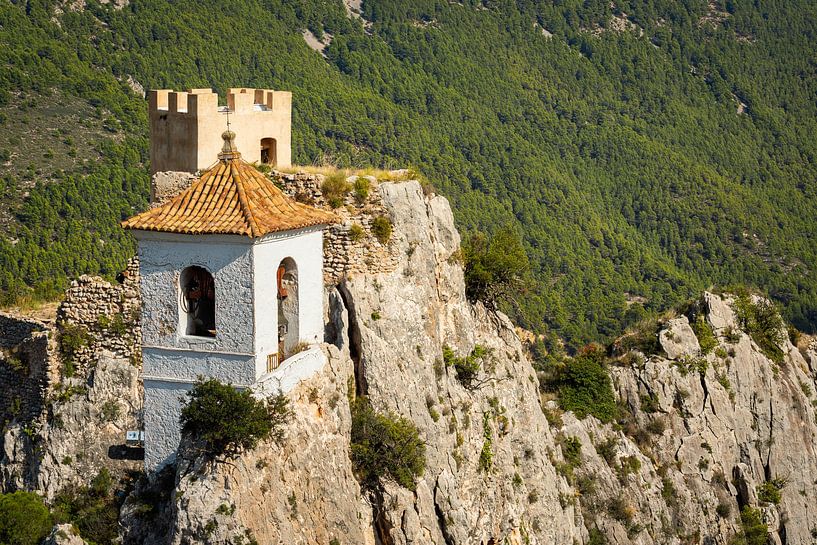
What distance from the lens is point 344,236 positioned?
28.8 m

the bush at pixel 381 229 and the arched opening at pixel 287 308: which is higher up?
the bush at pixel 381 229

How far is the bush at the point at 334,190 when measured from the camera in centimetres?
2897

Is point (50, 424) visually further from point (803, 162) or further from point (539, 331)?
point (803, 162)

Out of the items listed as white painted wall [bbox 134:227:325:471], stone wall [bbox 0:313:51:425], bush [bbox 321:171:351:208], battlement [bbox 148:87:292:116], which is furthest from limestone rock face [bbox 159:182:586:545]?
stone wall [bbox 0:313:51:425]

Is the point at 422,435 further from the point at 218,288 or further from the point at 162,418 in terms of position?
the point at 218,288

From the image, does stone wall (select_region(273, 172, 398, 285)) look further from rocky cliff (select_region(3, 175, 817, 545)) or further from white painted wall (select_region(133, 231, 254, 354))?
white painted wall (select_region(133, 231, 254, 354))

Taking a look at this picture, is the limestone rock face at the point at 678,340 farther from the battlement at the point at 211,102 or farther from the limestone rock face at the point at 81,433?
the limestone rock face at the point at 81,433

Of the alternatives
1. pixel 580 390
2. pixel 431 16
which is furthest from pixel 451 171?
pixel 580 390

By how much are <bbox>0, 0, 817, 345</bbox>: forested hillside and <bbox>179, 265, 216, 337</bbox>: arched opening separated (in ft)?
97.8

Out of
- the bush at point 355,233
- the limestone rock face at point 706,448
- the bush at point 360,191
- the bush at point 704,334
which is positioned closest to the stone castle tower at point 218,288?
the bush at point 355,233

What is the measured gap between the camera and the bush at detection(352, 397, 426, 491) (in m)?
26.2

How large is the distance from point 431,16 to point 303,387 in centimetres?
9584

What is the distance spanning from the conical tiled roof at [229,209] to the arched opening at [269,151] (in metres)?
5.81

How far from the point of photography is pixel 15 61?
7081cm
